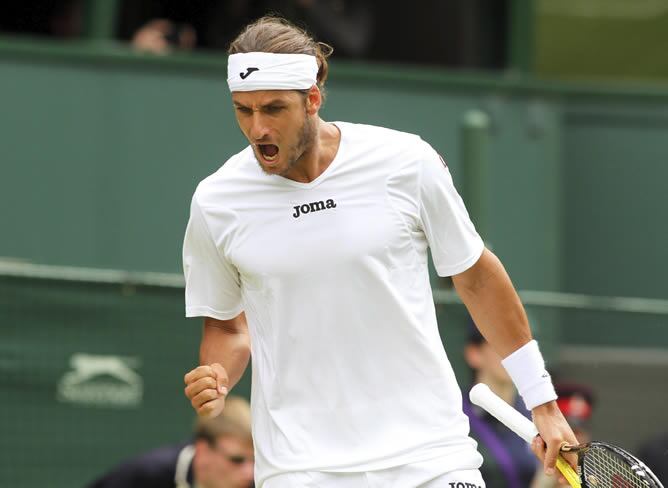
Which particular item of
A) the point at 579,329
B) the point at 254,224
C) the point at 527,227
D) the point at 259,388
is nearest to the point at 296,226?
the point at 254,224

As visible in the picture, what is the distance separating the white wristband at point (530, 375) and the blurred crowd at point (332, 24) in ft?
17.7

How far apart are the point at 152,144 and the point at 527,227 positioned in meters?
2.53

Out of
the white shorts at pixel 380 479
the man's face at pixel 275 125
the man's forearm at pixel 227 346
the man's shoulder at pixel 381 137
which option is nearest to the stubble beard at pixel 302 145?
the man's face at pixel 275 125

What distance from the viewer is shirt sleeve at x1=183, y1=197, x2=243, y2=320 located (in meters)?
4.80

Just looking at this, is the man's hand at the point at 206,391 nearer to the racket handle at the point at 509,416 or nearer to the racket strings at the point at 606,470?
the racket handle at the point at 509,416

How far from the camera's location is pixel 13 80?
31.1 feet

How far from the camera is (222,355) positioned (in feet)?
16.1

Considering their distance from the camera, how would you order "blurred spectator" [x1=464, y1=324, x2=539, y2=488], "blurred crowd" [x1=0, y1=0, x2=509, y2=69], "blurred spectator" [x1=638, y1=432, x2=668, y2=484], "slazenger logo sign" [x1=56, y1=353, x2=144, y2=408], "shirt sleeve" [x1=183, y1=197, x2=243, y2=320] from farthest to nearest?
"blurred crowd" [x1=0, y1=0, x2=509, y2=69]
"slazenger logo sign" [x1=56, y1=353, x2=144, y2=408]
"blurred spectator" [x1=638, y1=432, x2=668, y2=484]
"blurred spectator" [x1=464, y1=324, x2=539, y2=488]
"shirt sleeve" [x1=183, y1=197, x2=243, y2=320]

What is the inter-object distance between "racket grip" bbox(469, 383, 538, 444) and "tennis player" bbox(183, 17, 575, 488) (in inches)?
2.7

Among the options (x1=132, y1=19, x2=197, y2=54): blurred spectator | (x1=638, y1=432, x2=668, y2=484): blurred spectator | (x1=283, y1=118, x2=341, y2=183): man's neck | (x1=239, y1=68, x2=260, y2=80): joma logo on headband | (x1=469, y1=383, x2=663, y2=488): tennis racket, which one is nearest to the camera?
(x1=469, y1=383, x2=663, y2=488): tennis racket

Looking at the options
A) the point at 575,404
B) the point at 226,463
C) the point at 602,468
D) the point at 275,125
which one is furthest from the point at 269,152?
the point at 575,404

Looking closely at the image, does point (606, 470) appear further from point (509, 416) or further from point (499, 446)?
point (499, 446)

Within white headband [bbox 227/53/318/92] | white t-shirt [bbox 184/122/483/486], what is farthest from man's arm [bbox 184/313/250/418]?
white headband [bbox 227/53/318/92]

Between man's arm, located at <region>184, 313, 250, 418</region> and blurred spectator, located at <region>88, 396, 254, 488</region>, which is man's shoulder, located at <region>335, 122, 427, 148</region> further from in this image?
blurred spectator, located at <region>88, 396, 254, 488</region>
